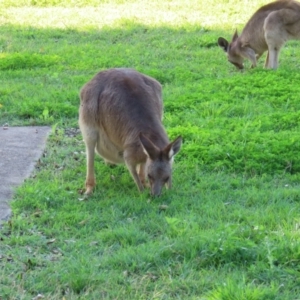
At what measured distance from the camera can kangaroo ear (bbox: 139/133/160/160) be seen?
5621 millimetres

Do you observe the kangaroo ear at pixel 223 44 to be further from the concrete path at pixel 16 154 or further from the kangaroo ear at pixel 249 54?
the concrete path at pixel 16 154

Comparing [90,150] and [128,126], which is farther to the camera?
[90,150]

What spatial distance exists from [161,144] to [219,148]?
3.30 ft

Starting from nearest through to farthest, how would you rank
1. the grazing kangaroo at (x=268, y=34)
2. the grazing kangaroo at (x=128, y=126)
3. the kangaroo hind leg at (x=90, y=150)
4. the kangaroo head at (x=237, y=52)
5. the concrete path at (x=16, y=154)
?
1. the grazing kangaroo at (x=128, y=126)
2. the concrete path at (x=16, y=154)
3. the kangaroo hind leg at (x=90, y=150)
4. the grazing kangaroo at (x=268, y=34)
5. the kangaroo head at (x=237, y=52)

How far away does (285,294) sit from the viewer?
4.15 metres

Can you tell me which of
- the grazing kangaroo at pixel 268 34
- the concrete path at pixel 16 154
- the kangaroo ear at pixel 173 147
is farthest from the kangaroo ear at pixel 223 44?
the kangaroo ear at pixel 173 147

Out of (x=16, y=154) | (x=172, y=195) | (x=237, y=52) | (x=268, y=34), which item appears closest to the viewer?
(x=172, y=195)

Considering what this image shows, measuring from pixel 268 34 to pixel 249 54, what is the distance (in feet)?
1.47

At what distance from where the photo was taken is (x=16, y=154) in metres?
6.89

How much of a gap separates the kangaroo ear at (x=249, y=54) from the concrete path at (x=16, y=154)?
4.09 m

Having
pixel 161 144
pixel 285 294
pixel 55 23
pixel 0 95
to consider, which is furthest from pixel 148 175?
pixel 55 23

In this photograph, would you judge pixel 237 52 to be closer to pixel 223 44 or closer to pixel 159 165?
pixel 223 44

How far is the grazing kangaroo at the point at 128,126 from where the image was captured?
577 centimetres

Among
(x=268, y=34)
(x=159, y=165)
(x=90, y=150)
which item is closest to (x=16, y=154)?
(x=90, y=150)
